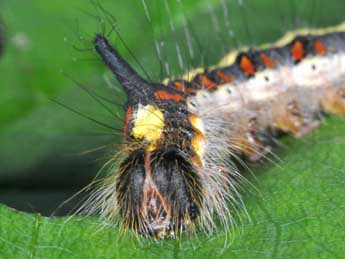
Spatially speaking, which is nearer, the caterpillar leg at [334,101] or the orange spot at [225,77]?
the orange spot at [225,77]

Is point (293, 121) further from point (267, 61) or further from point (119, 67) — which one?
point (119, 67)

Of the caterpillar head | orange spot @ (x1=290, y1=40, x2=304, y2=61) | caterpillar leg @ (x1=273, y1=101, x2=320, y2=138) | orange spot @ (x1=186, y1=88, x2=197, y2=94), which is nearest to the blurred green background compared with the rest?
caterpillar leg @ (x1=273, y1=101, x2=320, y2=138)

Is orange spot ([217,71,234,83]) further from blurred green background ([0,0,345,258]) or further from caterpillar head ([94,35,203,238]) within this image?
caterpillar head ([94,35,203,238])

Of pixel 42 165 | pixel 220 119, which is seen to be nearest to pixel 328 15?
pixel 220 119

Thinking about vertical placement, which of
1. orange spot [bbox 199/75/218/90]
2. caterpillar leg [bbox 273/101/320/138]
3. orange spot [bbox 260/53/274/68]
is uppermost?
orange spot [bbox 260/53/274/68]

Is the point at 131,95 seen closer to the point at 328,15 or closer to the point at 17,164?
the point at 17,164

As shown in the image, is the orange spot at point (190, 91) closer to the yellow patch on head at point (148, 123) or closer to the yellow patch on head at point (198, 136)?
the yellow patch on head at point (198, 136)

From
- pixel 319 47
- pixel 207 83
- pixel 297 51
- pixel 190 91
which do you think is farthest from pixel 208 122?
pixel 319 47

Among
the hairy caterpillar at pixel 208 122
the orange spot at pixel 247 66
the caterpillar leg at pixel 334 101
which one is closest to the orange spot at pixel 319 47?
the hairy caterpillar at pixel 208 122
